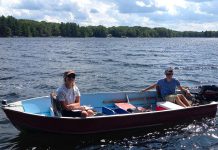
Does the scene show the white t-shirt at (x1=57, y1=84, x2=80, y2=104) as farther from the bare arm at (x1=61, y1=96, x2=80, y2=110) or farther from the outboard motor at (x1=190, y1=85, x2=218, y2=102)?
the outboard motor at (x1=190, y1=85, x2=218, y2=102)

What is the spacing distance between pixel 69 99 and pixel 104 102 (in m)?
3.08

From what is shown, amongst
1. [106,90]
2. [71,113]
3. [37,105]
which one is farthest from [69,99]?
[106,90]

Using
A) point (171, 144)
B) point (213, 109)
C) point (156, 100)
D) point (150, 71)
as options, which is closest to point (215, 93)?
point (213, 109)

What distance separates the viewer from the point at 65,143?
35.3ft

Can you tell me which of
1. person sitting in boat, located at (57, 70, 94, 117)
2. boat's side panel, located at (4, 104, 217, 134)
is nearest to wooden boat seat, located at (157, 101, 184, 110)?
boat's side panel, located at (4, 104, 217, 134)

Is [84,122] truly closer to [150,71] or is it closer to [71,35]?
[150,71]

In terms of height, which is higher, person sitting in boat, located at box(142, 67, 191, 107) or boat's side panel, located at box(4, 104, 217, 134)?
person sitting in boat, located at box(142, 67, 191, 107)

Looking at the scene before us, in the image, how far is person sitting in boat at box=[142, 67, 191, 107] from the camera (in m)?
12.9

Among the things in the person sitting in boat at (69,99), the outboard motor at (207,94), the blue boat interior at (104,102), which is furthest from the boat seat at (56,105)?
the outboard motor at (207,94)

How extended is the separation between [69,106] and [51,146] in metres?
1.26

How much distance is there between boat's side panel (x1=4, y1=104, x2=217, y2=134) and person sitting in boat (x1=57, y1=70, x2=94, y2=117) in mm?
206

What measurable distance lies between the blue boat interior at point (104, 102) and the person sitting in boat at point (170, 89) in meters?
0.74

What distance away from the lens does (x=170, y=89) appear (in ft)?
43.5

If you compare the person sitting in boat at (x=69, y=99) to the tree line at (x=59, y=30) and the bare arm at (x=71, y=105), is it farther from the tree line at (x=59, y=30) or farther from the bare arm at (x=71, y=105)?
the tree line at (x=59, y=30)
